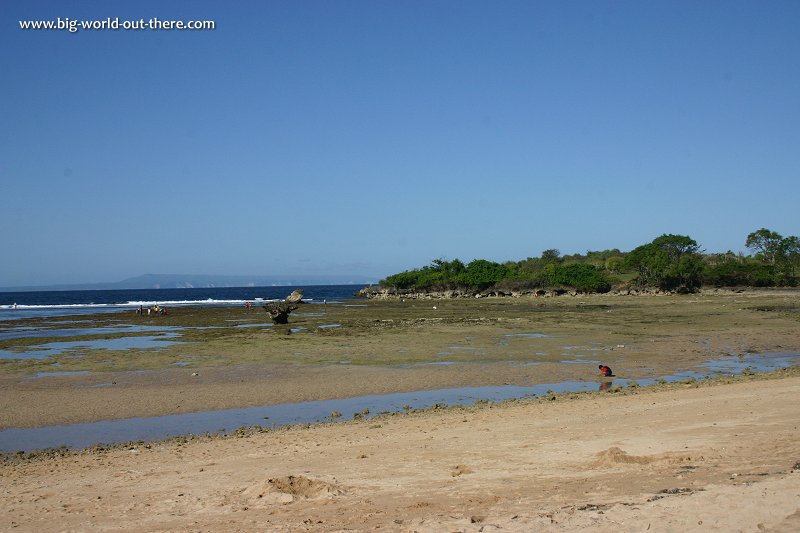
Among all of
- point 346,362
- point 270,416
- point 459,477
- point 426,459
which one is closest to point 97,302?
point 346,362

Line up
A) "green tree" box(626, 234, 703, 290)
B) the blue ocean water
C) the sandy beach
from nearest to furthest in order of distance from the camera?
the sandy beach
the blue ocean water
"green tree" box(626, 234, 703, 290)

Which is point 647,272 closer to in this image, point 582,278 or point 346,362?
point 582,278

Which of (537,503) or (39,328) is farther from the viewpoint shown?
(39,328)

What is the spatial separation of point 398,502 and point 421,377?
12009mm

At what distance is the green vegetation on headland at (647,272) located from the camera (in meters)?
81.2

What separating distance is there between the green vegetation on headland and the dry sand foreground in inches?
2861

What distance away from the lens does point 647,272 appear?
8419 centimetres

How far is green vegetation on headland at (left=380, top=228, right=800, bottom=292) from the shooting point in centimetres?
8119

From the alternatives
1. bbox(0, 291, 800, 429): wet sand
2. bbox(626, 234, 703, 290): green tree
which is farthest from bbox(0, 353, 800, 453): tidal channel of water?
bbox(626, 234, 703, 290): green tree

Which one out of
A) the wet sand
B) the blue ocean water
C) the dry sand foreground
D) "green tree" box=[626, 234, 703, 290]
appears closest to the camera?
the dry sand foreground

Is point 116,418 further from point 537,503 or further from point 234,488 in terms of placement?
point 537,503

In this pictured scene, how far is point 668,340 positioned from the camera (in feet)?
91.7

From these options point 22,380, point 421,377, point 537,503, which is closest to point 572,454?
point 537,503

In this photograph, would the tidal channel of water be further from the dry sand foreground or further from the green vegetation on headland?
the green vegetation on headland
